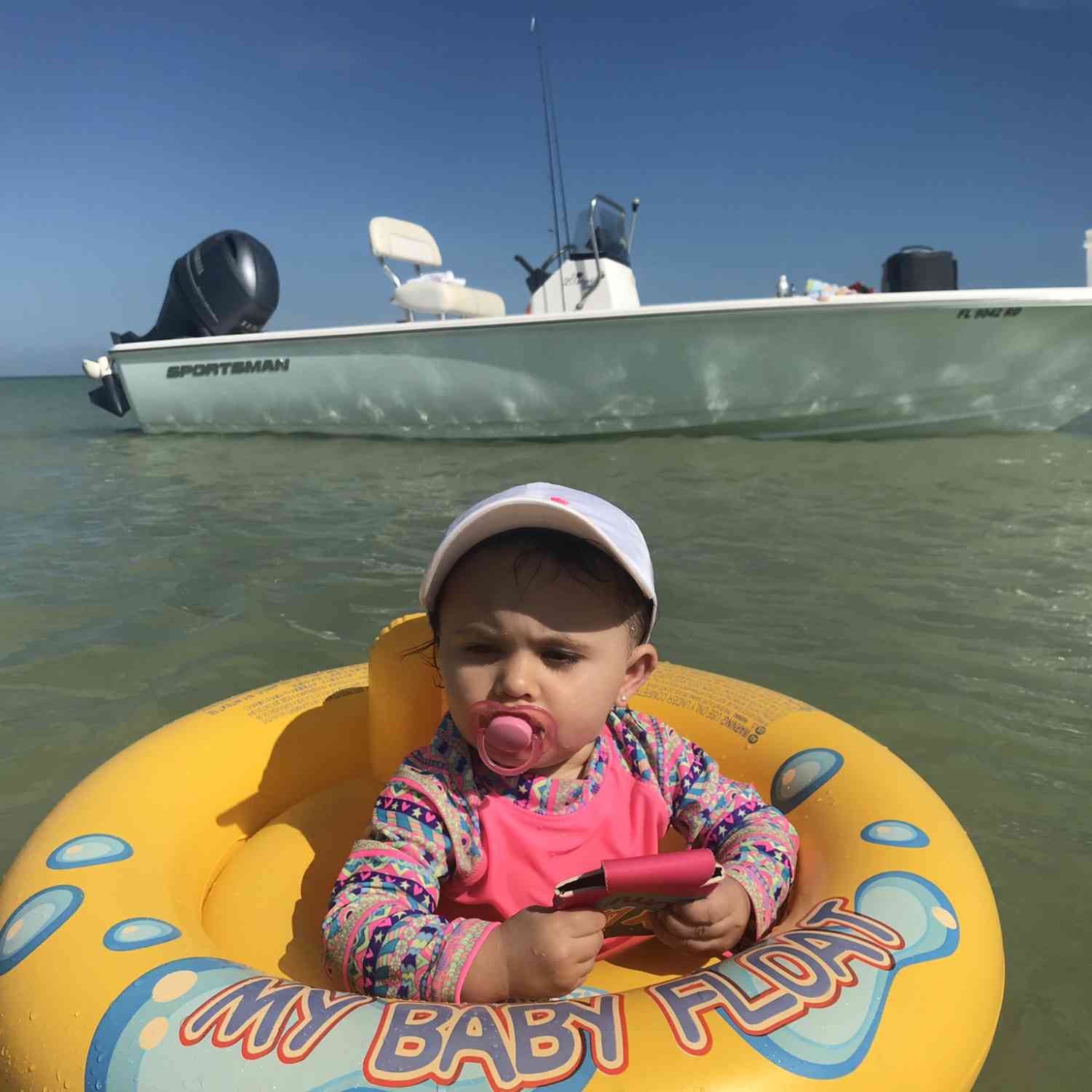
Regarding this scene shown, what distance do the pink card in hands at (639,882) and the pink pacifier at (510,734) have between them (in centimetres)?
18

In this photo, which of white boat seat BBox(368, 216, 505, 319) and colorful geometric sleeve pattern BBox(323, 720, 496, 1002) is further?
white boat seat BBox(368, 216, 505, 319)

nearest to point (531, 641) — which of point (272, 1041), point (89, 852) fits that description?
point (272, 1041)

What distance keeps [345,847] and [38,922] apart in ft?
1.76

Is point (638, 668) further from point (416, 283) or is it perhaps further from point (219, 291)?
point (219, 291)

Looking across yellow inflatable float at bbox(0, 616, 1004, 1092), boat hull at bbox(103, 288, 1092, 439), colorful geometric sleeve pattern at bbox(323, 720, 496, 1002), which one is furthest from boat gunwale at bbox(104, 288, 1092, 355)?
colorful geometric sleeve pattern at bbox(323, 720, 496, 1002)

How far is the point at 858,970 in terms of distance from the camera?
108 cm

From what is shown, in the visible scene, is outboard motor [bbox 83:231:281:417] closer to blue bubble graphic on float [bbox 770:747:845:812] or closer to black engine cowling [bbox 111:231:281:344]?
black engine cowling [bbox 111:231:281:344]

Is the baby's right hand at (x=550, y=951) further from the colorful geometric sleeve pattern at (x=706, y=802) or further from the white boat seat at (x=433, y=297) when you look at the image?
the white boat seat at (x=433, y=297)

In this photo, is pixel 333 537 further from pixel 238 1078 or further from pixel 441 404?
pixel 238 1078

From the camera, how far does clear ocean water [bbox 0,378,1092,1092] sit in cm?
221

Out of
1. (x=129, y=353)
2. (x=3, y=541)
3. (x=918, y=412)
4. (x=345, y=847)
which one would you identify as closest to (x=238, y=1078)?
(x=345, y=847)

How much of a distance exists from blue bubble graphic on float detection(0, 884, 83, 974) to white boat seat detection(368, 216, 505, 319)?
23.9ft

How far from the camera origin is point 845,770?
61.5 inches

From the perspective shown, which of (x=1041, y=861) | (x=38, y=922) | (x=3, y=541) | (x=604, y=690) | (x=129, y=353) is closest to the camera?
(x=38, y=922)
